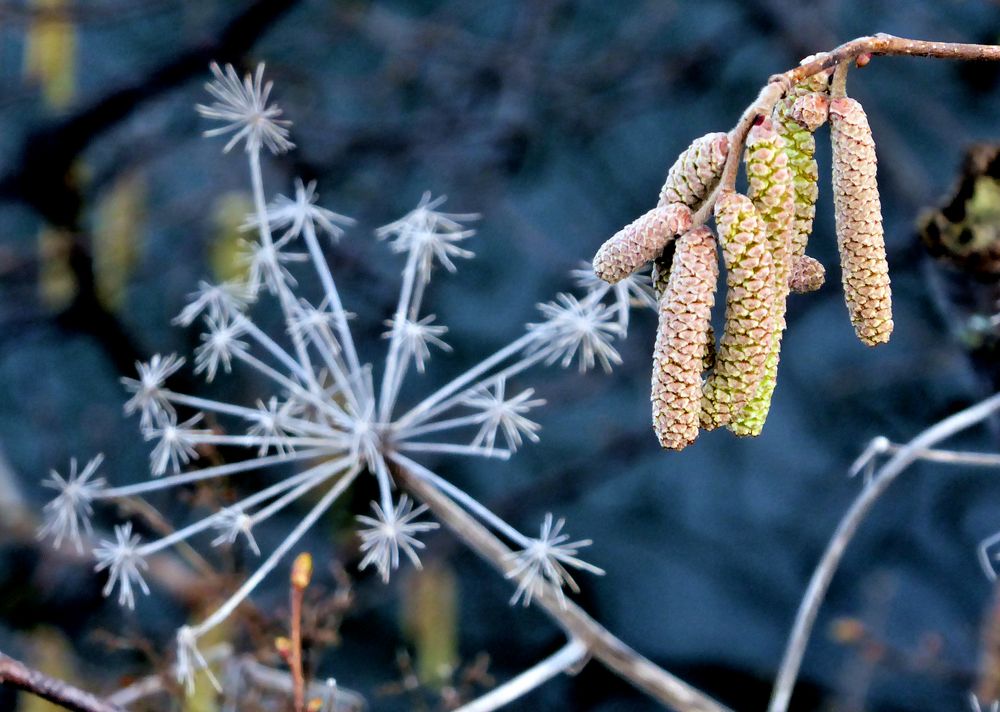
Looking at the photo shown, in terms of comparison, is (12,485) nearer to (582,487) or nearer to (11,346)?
(11,346)

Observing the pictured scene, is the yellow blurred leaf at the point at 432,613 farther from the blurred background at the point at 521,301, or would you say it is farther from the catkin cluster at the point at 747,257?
the catkin cluster at the point at 747,257

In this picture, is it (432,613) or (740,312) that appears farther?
(432,613)

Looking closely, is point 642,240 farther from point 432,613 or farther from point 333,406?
point 432,613

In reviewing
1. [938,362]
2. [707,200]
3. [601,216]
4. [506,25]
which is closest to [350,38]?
[506,25]

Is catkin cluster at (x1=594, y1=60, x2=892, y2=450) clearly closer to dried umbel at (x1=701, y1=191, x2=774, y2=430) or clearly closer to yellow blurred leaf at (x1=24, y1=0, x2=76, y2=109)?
dried umbel at (x1=701, y1=191, x2=774, y2=430)

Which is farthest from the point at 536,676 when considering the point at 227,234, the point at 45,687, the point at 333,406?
the point at 227,234

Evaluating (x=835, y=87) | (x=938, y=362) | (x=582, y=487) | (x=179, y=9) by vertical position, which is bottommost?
(x=835, y=87)

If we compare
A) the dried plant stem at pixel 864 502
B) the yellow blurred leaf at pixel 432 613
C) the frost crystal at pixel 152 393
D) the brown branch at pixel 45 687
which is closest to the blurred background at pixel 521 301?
the yellow blurred leaf at pixel 432 613
